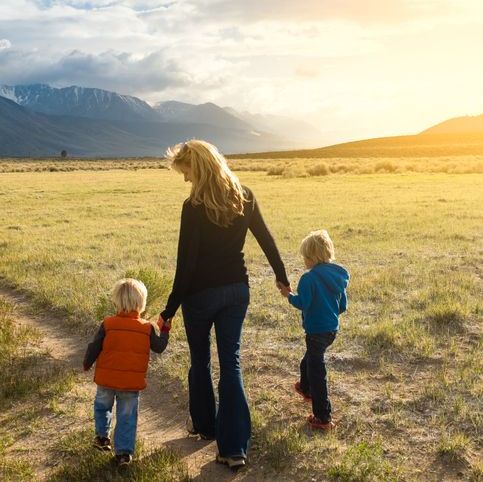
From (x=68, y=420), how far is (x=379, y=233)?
42.1 feet

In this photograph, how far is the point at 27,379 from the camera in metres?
6.83

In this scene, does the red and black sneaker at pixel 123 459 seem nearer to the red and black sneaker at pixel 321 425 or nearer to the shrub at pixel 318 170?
the red and black sneaker at pixel 321 425

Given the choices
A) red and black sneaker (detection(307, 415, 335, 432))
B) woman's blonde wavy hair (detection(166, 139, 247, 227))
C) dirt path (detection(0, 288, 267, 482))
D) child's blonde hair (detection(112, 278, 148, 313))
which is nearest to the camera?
woman's blonde wavy hair (detection(166, 139, 247, 227))

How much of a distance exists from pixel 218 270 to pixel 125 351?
1137mm

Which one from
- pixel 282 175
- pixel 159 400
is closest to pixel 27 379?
pixel 159 400

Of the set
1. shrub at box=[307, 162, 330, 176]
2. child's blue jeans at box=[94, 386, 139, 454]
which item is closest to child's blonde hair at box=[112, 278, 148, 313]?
child's blue jeans at box=[94, 386, 139, 454]

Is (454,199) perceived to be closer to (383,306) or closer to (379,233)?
(379,233)

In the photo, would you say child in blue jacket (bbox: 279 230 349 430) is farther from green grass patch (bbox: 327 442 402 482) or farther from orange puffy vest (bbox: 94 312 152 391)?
orange puffy vest (bbox: 94 312 152 391)

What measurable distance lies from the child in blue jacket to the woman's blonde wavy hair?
110cm

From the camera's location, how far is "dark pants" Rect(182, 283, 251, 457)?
15.7ft

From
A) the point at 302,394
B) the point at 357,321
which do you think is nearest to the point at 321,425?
the point at 302,394

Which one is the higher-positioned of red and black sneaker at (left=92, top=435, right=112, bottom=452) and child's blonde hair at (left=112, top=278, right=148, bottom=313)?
child's blonde hair at (left=112, top=278, right=148, bottom=313)

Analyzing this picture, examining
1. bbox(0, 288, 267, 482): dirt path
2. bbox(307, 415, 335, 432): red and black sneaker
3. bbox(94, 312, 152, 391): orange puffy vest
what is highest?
bbox(94, 312, 152, 391): orange puffy vest

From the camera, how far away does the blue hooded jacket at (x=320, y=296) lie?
5238mm
